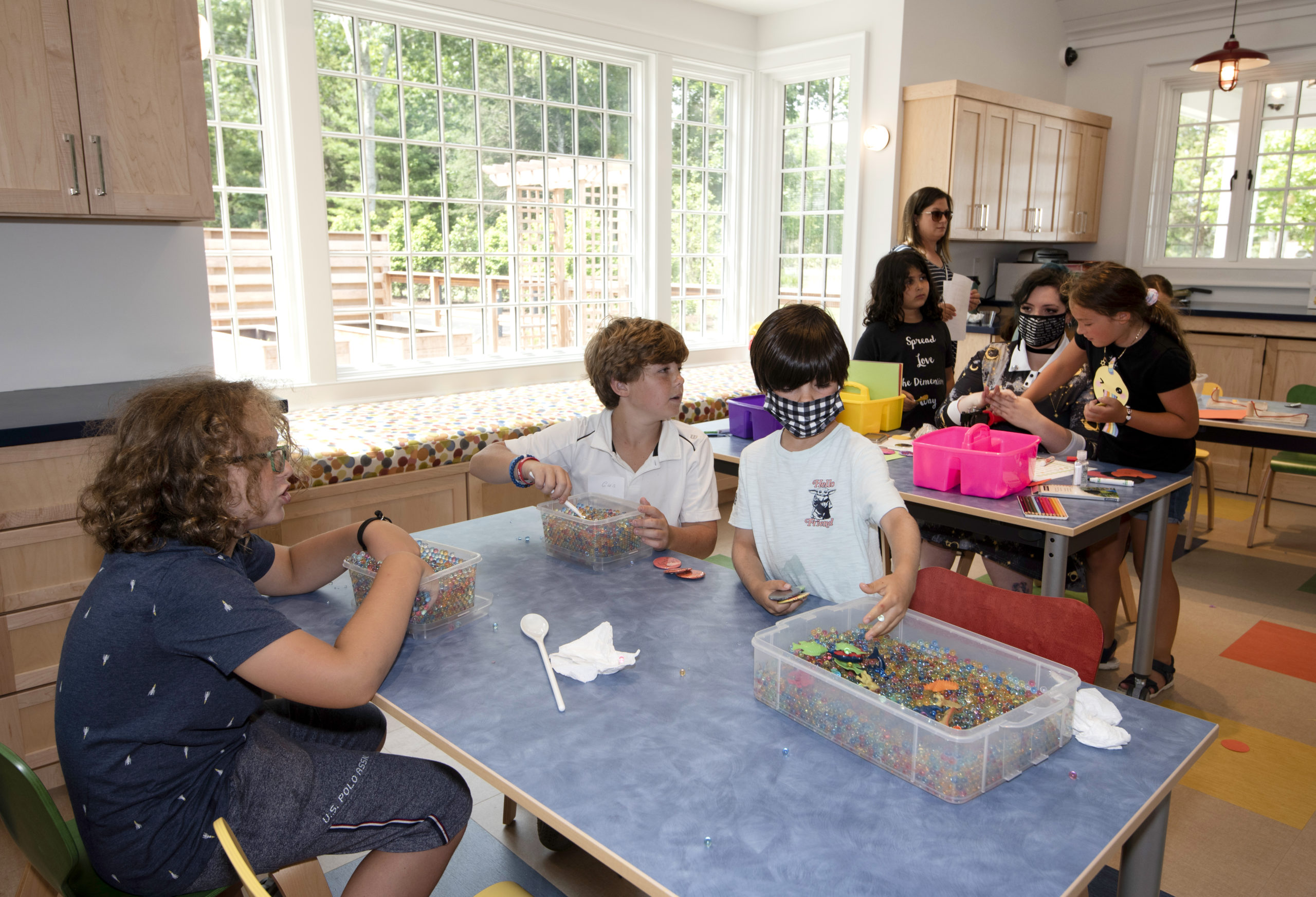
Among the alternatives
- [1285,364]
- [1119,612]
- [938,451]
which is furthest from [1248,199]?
[938,451]

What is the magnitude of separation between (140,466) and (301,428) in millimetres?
2570

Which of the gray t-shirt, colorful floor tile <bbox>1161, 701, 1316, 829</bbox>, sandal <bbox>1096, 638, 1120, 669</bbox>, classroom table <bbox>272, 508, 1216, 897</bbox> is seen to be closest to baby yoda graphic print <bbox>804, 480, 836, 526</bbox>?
the gray t-shirt

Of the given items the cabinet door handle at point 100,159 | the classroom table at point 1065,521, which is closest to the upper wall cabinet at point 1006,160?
the classroom table at point 1065,521

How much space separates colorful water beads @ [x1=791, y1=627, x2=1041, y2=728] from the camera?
1.07 m

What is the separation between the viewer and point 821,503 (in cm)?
175

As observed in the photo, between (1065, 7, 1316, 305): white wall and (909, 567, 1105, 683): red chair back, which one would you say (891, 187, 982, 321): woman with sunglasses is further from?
(1065, 7, 1316, 305): white wall

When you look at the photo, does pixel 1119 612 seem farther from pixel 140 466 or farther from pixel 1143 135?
pixel 1143 135

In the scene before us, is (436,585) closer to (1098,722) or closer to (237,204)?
(1098,722)

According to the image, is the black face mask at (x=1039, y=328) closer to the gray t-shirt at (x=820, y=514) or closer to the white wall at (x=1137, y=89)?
the gray t-shirt at (x=820, y=514)

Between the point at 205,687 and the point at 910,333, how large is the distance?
2.76m

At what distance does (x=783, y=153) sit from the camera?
581cm

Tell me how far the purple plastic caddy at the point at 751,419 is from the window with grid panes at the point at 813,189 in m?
2.76

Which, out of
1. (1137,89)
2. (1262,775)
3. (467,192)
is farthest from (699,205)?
(1262,775)

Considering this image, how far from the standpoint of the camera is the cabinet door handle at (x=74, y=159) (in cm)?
242
